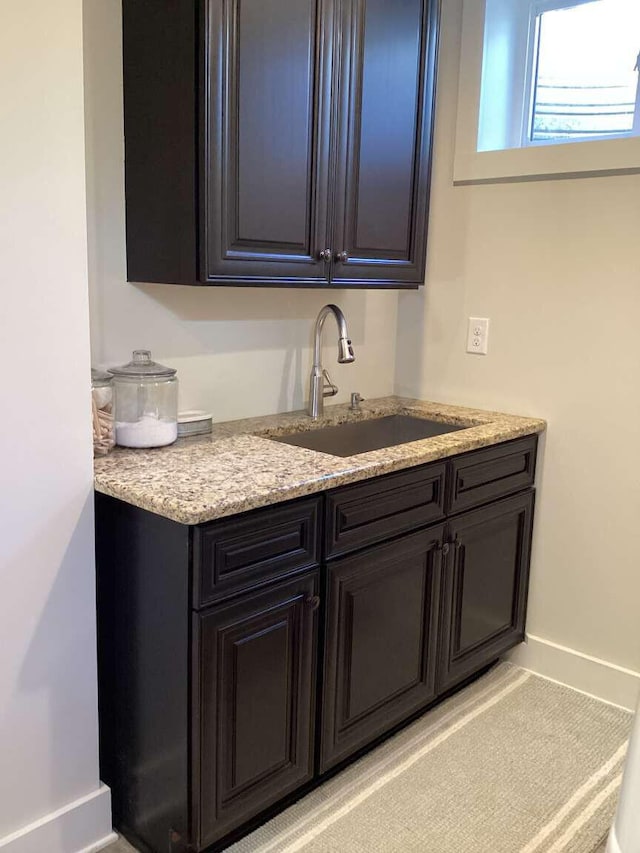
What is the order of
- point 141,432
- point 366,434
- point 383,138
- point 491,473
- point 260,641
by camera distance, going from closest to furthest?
point 260,641, point 141,432, point 383,138, point 491,473, point 366,434

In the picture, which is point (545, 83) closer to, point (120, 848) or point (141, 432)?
point (141, 432)

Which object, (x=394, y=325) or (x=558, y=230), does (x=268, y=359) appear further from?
(x=558, y=230)

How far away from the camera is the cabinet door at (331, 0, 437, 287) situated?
206cm

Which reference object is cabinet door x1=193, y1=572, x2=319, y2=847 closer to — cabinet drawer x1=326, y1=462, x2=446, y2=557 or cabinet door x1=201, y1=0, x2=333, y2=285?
cabinet drawer x1=326, y1=462, x2=446, y2=557

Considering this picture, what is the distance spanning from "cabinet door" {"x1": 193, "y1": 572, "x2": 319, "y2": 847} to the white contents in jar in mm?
506

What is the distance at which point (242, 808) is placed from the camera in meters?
1.72

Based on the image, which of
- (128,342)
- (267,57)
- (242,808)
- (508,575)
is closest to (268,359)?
(128,342)

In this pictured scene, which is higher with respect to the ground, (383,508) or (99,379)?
(99,379)

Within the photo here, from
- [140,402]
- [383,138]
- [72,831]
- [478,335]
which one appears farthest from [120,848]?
[383,138]

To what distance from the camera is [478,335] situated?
2635 mm

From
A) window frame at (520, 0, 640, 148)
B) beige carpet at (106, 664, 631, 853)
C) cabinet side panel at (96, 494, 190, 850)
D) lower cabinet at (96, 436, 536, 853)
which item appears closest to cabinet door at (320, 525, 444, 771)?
lower cabinet at (96, 436, 536, 853)

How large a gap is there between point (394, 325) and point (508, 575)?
39.0 inches

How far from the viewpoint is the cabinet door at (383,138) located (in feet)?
6.75

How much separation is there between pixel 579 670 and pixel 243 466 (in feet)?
4.83
